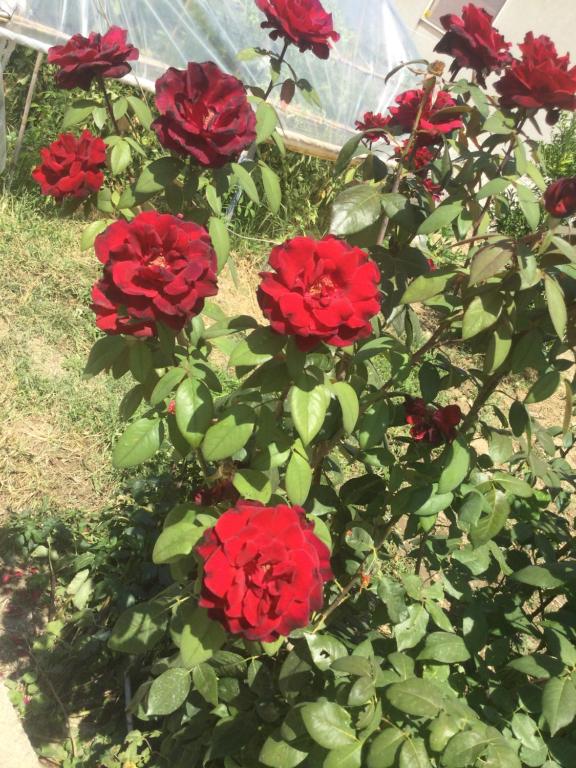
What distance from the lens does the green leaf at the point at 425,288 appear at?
1.19 m

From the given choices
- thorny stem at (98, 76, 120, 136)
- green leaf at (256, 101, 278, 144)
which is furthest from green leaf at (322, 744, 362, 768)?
thorny stem at (98, 76, 120, 136)

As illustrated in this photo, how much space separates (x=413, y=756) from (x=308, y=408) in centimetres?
57

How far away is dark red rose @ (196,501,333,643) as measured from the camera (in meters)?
1.00

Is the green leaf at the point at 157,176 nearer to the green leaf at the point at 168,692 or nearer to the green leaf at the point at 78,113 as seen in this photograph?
the green leaf at the point at 78,113

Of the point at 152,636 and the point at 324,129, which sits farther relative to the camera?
the point at 324,129

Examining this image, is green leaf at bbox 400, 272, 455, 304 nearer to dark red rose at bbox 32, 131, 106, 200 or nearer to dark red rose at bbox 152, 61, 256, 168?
dark red rose at bbox 152, 61, 256, 168

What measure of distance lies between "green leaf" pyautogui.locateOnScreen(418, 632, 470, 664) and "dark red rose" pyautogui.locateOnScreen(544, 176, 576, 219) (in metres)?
0.84

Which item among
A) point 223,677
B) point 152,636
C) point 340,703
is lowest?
point 223,677

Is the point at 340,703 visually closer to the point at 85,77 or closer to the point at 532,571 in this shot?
the point at 532,571

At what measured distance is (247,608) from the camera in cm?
99

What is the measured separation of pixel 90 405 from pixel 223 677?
1.77 m

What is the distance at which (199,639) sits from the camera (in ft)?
3.76

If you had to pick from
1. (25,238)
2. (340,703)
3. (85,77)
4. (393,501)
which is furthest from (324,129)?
(340,703)

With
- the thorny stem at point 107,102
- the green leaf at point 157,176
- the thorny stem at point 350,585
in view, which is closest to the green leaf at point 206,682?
the thorny stem at point 350,585
